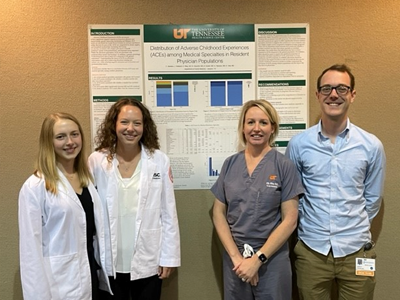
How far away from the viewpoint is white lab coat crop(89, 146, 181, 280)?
1768 millimetres

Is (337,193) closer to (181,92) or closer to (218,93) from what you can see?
(218,93)

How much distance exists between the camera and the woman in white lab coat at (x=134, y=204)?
178 cm

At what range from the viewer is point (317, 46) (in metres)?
2.16

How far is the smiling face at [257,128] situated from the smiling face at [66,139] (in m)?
0.89

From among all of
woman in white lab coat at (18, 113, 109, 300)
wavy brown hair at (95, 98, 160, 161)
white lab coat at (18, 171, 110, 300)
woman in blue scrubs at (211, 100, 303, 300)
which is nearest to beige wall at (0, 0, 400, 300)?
wavy brown hair at (95, 98, 160, 161)

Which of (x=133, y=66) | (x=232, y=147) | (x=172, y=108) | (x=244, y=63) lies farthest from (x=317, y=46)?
(x=133, y=66)

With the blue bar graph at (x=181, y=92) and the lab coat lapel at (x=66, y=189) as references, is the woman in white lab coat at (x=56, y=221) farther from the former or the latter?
the blue bar graph at (x=181, y=92)

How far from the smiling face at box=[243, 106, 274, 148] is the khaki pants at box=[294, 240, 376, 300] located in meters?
0.69

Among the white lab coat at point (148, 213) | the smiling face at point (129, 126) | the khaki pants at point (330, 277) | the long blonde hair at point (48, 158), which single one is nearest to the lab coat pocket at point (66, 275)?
the white lab coat at point (148, 213)

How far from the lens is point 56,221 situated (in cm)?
155

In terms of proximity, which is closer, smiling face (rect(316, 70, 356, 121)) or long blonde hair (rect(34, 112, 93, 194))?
long blonde hair (rect(34, 112, 93, 194))

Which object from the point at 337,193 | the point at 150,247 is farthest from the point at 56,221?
the point at 337,193

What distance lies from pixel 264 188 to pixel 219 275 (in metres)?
0.85

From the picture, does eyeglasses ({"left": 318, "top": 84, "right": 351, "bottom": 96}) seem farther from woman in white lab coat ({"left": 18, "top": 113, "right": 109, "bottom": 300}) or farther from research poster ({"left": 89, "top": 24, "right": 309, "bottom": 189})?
woman in white lab coat ({"left": 18, "top": 113, "right": 109, "bottom": 300})
